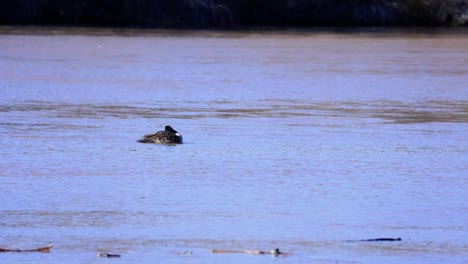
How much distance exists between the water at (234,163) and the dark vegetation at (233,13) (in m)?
26.7

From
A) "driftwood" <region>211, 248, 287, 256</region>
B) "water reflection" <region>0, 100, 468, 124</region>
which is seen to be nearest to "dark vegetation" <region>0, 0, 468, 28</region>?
"water reflection" <region>0, 100, 468, 124</region>

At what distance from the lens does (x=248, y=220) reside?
26.4ft

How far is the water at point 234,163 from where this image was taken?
24.5ft

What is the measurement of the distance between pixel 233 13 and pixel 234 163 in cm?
4070

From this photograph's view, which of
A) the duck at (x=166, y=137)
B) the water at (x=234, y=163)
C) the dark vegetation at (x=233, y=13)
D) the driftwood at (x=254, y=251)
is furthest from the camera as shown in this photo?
the dark vegetation at (x=233, y=13)

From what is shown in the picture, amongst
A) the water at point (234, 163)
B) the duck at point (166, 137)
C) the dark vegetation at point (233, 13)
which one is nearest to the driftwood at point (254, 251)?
the water at point (234, 163)

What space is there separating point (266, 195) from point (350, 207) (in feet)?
2.48

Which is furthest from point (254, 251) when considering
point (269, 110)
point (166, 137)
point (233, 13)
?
point (233, 13)

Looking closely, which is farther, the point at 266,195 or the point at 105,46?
the point at 105,46

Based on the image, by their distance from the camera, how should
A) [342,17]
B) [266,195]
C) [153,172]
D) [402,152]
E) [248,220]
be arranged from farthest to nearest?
[342,17], [402,152], [153,172], [266,195], [248,220]

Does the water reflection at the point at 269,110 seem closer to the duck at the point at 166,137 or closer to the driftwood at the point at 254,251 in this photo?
the duck at the point at 166,137

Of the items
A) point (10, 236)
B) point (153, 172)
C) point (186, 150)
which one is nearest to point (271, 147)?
point (186, 150)

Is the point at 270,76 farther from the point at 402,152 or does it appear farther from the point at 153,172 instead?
the point at 153,172

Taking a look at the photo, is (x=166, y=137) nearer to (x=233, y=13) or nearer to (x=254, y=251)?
(x=254, y=251)
